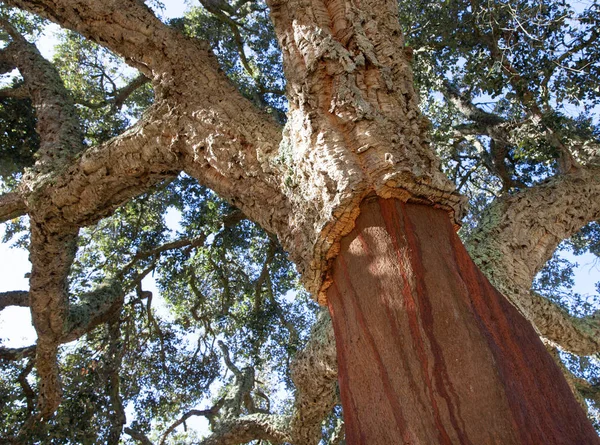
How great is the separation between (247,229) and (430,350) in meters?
6.98

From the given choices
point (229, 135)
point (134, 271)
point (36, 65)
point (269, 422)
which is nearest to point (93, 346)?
point (134, 271)

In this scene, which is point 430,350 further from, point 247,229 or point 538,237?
point 247,229

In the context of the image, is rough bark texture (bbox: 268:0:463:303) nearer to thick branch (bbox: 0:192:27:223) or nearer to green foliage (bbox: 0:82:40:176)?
thick branch (bbox: 0:192:27:223)

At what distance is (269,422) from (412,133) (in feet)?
13.4

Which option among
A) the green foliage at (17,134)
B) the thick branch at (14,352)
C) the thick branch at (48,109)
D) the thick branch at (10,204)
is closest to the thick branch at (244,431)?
the thick branch at (14,352)

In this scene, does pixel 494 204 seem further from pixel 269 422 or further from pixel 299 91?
pixel 269 422

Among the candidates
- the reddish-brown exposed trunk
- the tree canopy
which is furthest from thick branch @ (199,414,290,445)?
the reddish-brown exposed trunk

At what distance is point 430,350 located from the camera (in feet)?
5.23

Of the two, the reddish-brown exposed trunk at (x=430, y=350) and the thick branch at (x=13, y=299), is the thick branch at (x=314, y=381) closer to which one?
the reddish-brown exposed trunk at (x=430, y=350)

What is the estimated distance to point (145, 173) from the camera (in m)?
3.30

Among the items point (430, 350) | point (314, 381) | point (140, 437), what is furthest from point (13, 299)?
point (430, 350)

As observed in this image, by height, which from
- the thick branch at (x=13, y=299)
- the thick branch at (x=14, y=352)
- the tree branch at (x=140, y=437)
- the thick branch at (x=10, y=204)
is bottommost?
the tree branch at (x=140, y=437)

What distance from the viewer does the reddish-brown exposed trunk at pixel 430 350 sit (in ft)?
4.81

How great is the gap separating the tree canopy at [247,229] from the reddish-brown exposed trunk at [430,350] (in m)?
0.71
